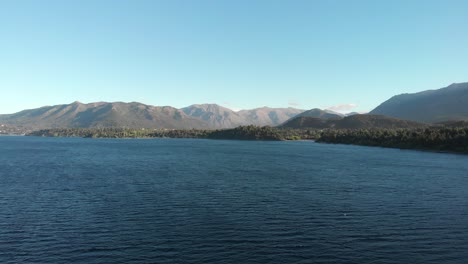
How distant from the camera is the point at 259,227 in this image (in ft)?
157

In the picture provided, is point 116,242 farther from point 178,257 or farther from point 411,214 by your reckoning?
point 411,214

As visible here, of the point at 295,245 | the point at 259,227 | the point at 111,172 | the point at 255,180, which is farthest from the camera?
the point at 111,172

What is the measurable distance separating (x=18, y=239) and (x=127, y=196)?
975 inches

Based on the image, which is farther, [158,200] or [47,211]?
[158,200]

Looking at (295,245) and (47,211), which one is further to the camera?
(47,211)

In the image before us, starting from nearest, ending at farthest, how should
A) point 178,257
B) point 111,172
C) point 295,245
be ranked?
1. point 178,257
2. point 295,245
3. point 111,172

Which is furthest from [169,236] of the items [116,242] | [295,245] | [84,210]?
[84,210]

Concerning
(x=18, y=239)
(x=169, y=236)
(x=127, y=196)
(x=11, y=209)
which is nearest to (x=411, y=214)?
(x=169, y=236)

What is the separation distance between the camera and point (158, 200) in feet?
207

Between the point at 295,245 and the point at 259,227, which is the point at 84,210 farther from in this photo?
the point at 295,245

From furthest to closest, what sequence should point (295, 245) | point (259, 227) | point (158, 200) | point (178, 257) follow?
point (158, 200)
point (259, 227)
point (295, 245)
point (178, 257)

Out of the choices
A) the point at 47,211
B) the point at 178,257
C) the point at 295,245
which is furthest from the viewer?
the point at 47,211

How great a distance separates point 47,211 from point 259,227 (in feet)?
101

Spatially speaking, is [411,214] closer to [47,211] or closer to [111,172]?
[47,211]
